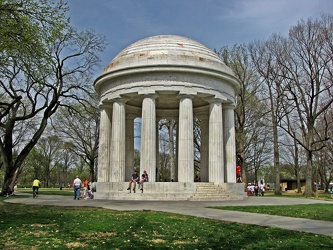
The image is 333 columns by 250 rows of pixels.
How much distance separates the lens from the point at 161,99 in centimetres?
3509

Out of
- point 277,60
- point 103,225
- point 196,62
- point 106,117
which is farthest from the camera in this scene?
point 277,60

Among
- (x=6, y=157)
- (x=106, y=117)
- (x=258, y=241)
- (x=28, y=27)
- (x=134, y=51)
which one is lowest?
(x=258, y=241)

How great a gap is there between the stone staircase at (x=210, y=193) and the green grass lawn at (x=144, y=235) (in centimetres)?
1318

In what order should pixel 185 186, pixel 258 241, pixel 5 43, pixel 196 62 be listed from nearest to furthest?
pixel 258 241, pixel 5 43, pixel 185 186, pixel 196 62

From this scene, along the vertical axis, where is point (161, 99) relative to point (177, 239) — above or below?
above

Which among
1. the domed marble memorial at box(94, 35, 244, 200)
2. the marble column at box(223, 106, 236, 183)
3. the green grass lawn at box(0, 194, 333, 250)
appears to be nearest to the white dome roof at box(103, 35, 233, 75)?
the domed marble memorial at box(94, 35, 244, 200)

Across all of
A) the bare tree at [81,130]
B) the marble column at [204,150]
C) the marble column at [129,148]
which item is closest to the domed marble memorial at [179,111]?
the marble column at [129,148]

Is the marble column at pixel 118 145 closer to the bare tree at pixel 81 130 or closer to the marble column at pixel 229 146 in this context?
the marble column at pixel 229 146

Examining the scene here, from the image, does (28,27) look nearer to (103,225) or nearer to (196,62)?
(103,225)

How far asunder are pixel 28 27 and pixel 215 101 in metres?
17.5

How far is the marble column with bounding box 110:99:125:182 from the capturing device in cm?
2972

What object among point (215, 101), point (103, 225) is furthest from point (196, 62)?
point (103, 225)

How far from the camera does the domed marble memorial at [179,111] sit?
2819 cm

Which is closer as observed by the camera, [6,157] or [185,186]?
[185,186]
